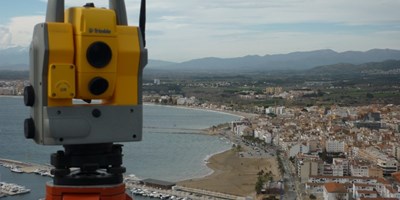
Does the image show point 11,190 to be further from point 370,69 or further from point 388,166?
point 370,69

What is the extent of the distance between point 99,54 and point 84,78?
0.04 metres

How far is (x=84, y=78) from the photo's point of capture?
821mm

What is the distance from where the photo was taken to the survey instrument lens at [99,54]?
0.81 meters

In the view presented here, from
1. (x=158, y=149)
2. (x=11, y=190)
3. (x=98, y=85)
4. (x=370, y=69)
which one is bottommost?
(x=158, y=149)

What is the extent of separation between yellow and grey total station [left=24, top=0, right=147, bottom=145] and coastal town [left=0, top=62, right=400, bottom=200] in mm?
786

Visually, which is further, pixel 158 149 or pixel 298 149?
pixel 158 149

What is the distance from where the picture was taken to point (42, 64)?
0.81 m

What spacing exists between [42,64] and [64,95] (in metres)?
0.05

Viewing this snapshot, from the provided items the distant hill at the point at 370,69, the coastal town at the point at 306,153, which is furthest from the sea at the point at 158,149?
the distant hill at the point at 370,69

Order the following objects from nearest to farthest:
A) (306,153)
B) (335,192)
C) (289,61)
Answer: (335,192), (306,153), (289,61)

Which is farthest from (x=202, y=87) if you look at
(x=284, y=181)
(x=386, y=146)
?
(x=284, y=181)

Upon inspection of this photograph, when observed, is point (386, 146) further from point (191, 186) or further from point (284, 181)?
point (191, 186)

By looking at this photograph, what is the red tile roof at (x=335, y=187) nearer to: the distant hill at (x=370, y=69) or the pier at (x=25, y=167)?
the pier at (x=25, y=167)

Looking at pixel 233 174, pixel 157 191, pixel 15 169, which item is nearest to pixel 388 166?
pixel 233 174
